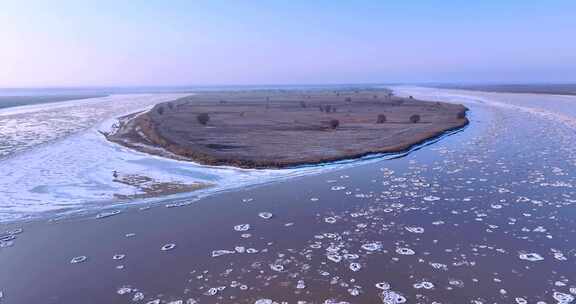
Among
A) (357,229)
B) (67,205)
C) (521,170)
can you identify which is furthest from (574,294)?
(67,205)

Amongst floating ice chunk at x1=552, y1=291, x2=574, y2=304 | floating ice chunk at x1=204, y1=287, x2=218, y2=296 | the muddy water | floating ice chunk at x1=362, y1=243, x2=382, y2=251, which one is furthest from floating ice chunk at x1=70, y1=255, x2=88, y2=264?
floating ice chunk at x1=552, y1=291, x2=574, y2=304

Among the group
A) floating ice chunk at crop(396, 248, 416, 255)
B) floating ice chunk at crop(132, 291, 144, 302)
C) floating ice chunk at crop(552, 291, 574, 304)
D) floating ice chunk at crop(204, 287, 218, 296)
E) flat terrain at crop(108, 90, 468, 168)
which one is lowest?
floating ice chunk at crop(132, 291, 144, 302)

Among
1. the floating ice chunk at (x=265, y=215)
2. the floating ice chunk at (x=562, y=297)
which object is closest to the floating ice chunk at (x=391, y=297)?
the floating ice chunk at (x=562, y=297)

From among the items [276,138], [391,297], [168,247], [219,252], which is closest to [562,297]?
[391,297]

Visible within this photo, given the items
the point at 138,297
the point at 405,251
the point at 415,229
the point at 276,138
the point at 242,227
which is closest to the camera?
the point at 138,297

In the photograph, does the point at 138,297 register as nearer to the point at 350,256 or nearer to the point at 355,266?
the point at 355,266

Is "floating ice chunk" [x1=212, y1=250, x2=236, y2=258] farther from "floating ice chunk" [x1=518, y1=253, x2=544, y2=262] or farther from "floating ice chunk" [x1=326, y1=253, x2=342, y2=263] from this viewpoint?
"floating ice chunk" [x1=518, y1=253, x2=544, y2=262]
